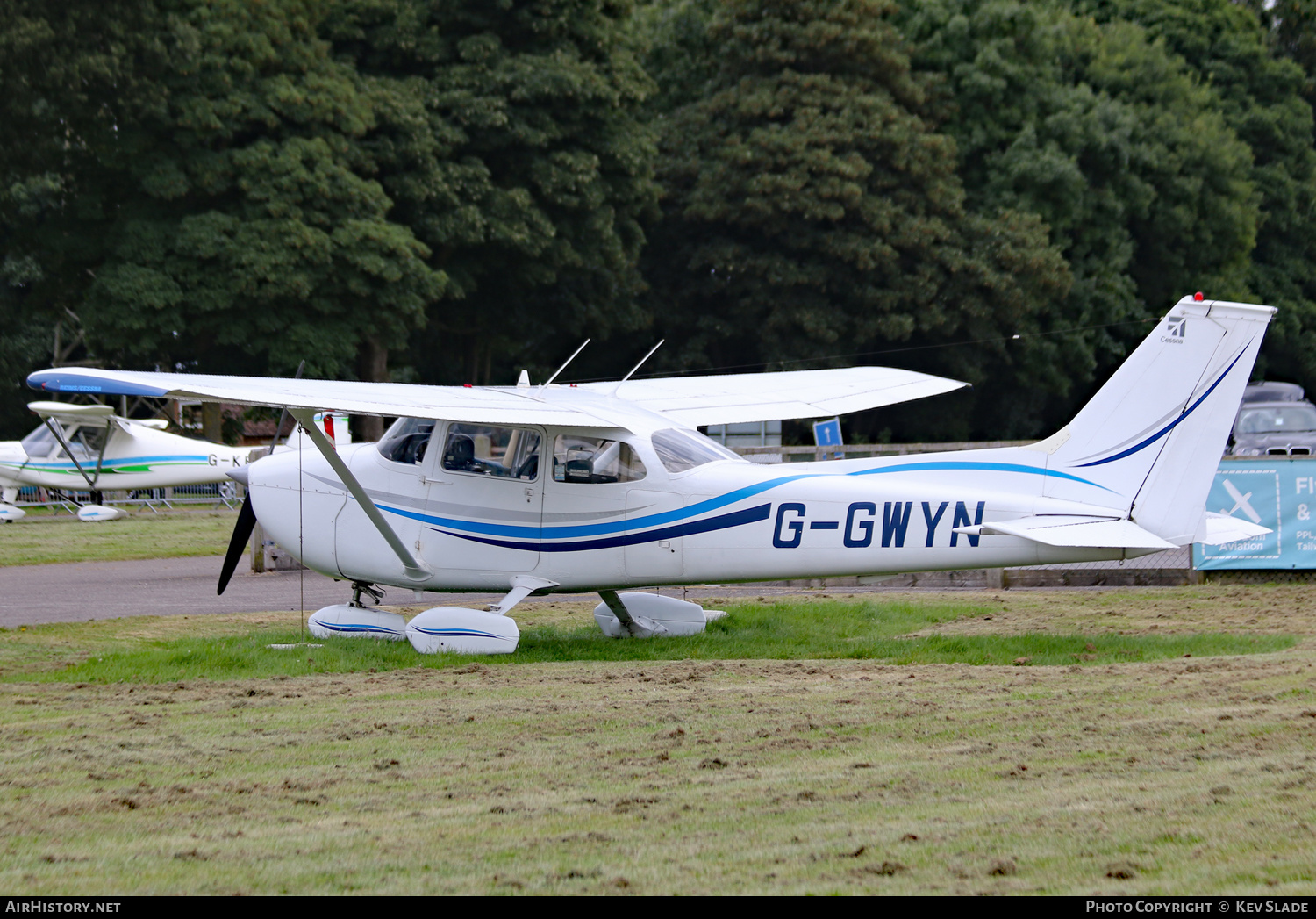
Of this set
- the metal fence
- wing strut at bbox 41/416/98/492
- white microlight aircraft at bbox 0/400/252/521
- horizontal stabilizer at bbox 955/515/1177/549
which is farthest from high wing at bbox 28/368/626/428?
the metal fence

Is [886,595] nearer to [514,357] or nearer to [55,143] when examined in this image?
[55,143]

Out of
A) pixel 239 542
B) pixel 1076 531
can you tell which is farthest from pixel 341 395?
pixel 1076 531

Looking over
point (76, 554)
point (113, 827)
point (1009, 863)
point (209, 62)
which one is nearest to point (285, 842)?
point (113, 827)

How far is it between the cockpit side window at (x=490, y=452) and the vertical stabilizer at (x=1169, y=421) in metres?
4.18

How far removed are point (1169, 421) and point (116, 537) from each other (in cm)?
1933

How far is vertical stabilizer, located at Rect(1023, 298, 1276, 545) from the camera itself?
9.93m

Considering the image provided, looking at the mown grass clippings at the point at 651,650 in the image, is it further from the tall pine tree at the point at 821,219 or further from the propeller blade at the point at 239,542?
the tall pine tree at the point at 821,219

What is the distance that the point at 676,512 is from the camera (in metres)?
10.9

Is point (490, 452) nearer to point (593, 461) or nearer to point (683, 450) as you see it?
point (593, 461)

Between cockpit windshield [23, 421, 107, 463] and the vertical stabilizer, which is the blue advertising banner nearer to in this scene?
the vertical stabilizer

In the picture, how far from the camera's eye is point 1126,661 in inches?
384

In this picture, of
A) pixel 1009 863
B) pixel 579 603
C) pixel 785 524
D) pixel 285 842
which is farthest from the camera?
pixel 579 603

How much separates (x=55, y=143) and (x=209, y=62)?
15.3 ft

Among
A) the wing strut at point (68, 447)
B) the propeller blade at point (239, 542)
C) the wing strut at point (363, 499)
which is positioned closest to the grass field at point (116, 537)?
the wing strut at point (68, 447)
